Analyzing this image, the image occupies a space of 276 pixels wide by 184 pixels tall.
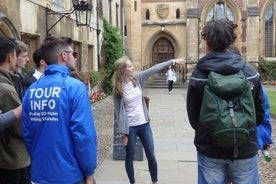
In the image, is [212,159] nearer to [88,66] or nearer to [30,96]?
[30,96]

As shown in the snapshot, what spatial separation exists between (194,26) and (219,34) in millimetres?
29981

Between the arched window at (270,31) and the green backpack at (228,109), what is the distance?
31.7 metres

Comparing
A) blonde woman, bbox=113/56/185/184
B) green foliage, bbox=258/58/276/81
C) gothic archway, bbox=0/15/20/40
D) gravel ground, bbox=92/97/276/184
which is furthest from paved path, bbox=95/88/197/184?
green foliage, bbox=258/58/276/81

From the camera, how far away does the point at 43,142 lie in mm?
2836

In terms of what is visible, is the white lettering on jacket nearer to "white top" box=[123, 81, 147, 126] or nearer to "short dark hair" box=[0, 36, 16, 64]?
"short dark hair" box=[0, 36, 16, 64]

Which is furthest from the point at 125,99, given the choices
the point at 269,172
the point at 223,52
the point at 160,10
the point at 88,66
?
the point at 160,10

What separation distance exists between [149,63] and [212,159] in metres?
31.8

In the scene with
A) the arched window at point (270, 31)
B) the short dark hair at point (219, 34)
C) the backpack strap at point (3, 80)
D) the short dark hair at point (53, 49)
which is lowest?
the backpack strap at point (3, 80)

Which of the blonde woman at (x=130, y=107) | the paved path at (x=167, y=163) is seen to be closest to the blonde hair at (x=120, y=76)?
the blonde woman at (x=130, y=107)

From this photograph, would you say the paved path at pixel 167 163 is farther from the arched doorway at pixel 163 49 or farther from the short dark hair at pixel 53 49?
the arched doorway at pixel 163 49

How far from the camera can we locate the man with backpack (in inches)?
109

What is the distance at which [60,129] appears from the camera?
9.12 ft

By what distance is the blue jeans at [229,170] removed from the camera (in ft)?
9.63

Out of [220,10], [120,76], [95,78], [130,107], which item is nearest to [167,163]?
[130,107]
